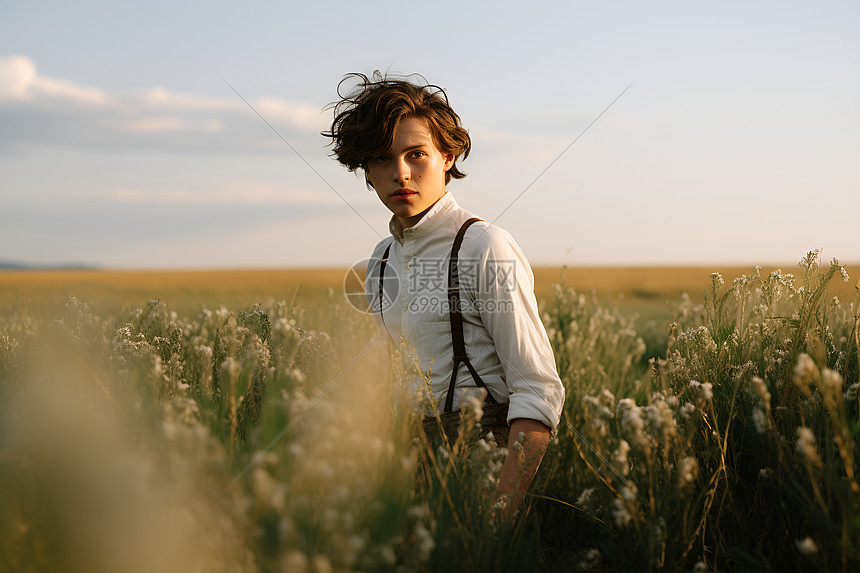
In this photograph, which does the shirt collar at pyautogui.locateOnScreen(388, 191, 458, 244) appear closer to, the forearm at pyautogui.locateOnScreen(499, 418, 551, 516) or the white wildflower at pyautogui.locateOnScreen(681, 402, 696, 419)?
the forearm at pyautogui.locateOnScreen(499, 418, 551, 516)

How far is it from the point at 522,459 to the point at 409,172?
1664 mm

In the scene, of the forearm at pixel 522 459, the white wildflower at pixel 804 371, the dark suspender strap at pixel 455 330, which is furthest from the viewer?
the dark suspender strap at pixel 455 330

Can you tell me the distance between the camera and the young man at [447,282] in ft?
9.17

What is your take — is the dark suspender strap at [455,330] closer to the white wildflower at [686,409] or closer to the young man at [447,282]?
the young man at [447,282]

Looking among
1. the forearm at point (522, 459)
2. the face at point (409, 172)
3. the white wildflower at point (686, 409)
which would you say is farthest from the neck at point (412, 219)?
the white wildflower at point (686, 409)

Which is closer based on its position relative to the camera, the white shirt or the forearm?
the forearm

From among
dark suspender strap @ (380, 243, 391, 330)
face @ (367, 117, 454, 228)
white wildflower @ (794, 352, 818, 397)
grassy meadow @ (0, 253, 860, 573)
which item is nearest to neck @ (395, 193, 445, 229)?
face @ (367, 117, 454, 228)

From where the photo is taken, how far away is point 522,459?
7.53ft

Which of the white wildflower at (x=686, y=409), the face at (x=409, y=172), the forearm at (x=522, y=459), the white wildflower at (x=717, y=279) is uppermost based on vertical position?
the face at (x=409, y=172)

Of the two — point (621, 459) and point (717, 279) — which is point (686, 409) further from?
point (717, 279)

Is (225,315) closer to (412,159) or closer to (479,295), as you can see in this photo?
(412,159)

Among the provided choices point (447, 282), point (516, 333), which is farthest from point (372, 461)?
point (447, 282)

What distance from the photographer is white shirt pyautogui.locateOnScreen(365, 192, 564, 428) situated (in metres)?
2.79

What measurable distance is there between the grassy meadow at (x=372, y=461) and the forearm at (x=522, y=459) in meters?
0.09
